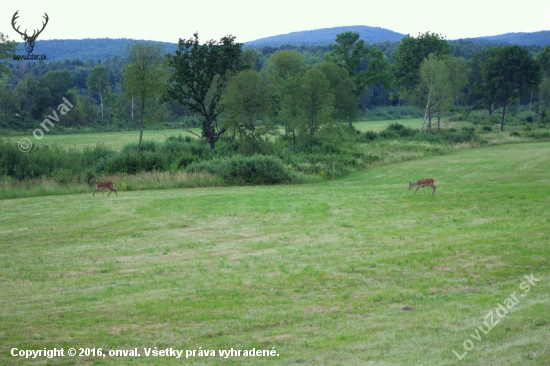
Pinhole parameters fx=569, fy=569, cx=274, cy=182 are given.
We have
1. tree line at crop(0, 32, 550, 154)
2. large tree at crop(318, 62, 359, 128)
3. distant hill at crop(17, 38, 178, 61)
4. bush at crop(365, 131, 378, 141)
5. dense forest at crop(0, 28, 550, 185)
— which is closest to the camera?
dense forest at crop(0, 28, 550, 185)

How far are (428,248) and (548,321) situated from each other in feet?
19.5

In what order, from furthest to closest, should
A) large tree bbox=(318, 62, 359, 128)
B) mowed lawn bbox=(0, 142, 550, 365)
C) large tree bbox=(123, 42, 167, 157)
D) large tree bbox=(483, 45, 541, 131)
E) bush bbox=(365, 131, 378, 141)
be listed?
1. large tree bbox=(483, 45, 541, 131)
2. bush bbox=(365, 131, 378, 141)
3. large tree bbox=(318, 62, 359, 128)
4. large tree bbox=(123, 42, 167, 157)
5. mowed lawn bbox=(0, 142, 550, 365)

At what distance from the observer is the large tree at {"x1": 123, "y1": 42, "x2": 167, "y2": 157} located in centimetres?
4047

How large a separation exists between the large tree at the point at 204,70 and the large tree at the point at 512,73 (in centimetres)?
4736

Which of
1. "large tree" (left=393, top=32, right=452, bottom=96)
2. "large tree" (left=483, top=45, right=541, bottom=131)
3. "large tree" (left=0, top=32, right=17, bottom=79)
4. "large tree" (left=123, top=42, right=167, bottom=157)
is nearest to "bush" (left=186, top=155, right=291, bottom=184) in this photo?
"large tree" (left=123, top=42, right=167, bottom=157)

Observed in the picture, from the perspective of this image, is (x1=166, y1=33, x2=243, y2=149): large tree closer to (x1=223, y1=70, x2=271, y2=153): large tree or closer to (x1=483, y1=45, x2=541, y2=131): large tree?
(x1=223, y1=70, x2=271, y2=153): large tree

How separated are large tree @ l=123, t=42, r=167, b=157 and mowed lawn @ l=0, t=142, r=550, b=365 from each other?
17.8m

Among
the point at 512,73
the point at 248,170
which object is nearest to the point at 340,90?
the point at 512,73

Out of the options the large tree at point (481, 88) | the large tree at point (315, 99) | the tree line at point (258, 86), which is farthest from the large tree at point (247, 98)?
the large tree at point (481, 88)

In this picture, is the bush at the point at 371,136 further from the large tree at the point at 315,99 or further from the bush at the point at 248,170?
the bush at the point at 248,170

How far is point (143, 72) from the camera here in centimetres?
4066

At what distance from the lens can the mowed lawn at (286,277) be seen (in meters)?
9.21

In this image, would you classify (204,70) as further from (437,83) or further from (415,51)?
(415,51)

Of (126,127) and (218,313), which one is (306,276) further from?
(126,127)
